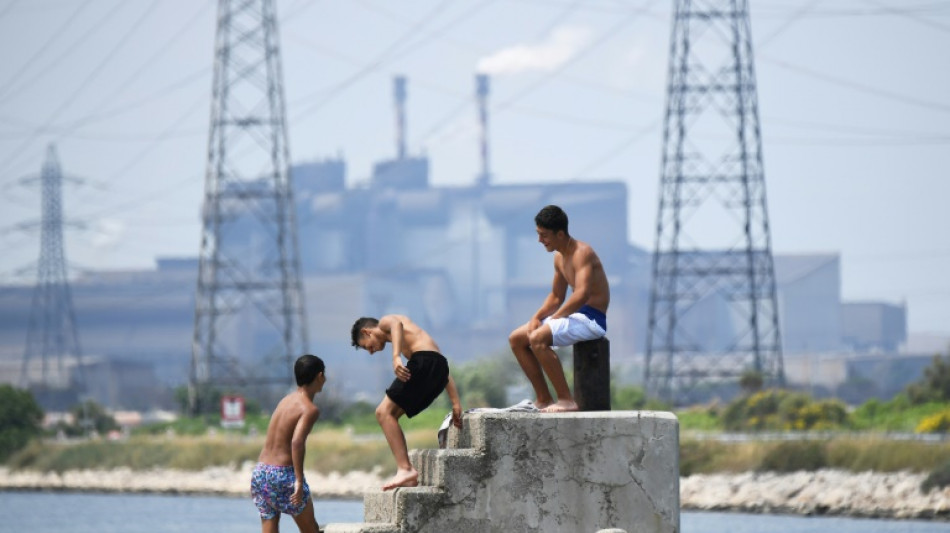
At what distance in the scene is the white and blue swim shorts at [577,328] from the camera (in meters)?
13.9

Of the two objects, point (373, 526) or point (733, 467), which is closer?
point (373, 526)

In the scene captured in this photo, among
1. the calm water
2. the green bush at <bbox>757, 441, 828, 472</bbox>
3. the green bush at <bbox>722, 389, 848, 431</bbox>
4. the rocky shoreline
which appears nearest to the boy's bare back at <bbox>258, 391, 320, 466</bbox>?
the calm water

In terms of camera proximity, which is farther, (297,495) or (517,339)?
(517,339)

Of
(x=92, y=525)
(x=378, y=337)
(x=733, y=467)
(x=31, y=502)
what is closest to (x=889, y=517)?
(x=733, y=467)

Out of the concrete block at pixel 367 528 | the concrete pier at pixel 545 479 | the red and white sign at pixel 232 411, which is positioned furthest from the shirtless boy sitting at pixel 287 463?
the red and white sign at pixel 232 411

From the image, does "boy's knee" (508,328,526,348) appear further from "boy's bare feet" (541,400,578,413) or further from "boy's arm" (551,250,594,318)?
"boy's bare feet" (541,400,578,413)

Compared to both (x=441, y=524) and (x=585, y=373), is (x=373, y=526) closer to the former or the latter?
(x=441, y=524)

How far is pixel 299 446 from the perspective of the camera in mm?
13281

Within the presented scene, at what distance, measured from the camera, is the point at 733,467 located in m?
63.5

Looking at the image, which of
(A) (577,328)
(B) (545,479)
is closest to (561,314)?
(A) (577,328)

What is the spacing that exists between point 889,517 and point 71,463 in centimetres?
4772

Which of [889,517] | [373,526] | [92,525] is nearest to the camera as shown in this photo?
[373,526]

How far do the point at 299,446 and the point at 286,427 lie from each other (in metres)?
0.21

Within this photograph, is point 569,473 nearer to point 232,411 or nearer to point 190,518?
point 190,518
